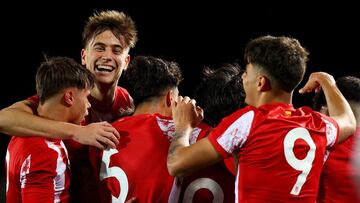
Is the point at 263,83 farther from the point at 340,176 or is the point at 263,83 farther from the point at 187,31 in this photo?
the point at 187,31

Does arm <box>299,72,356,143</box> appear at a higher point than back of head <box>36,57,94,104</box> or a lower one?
lower

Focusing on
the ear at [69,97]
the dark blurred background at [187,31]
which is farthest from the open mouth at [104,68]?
the dark blurred background at [187,31]

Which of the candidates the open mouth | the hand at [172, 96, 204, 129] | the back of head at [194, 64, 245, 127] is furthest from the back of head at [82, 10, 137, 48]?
the hand at [172, 96, 204, 129]

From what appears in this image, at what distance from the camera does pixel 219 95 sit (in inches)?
83.2

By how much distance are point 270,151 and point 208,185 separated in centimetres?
40

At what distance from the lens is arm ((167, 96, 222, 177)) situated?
1.76 m

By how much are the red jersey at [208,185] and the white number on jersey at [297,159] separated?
1.22 ft

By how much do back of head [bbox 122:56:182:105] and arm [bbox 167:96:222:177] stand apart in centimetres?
18

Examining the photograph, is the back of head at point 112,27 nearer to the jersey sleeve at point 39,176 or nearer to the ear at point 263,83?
the jersey sleeve at point 39,176

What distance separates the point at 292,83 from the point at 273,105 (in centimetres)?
10

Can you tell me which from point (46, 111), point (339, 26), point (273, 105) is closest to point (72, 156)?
point (46, 111)

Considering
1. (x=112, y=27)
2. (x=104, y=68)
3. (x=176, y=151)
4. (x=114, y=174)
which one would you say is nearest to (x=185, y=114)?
(x=176, y=151)

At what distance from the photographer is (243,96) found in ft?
6.94

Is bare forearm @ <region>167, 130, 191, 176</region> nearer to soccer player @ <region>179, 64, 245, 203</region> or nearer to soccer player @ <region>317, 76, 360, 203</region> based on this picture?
soccer player @ <region>179, 64, 245, 203</region>
